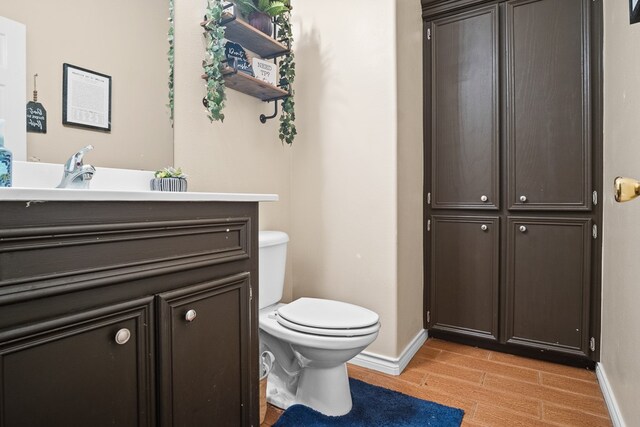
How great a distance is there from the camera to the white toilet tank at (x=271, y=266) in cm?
158

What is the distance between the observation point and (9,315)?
1.96 ft

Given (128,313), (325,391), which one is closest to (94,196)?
(128,313)

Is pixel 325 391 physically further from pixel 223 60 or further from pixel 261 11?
pixel 261 11

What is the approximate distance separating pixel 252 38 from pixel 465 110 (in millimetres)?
1281

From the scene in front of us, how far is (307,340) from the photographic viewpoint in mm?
1343

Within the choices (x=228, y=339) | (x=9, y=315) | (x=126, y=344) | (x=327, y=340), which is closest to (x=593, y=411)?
(x=327, y=340)

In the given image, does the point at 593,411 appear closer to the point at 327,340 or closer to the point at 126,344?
the point at 327,340

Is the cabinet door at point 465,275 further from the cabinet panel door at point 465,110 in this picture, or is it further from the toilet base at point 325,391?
the toilet base at point 325,391

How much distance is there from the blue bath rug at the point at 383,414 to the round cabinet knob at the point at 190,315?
747 mm

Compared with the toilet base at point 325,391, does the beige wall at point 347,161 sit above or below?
above

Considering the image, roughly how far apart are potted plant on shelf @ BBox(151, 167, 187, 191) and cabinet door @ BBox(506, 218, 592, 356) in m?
1.75

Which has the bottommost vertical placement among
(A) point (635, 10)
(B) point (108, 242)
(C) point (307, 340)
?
(C) point (307, 340)

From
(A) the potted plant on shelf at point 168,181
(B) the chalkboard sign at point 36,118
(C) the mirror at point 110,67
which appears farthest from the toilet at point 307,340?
(B) the chalkboard sign at point 36,118

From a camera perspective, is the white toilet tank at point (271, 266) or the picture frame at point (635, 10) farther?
the white toilet tank at point (271, 266)
